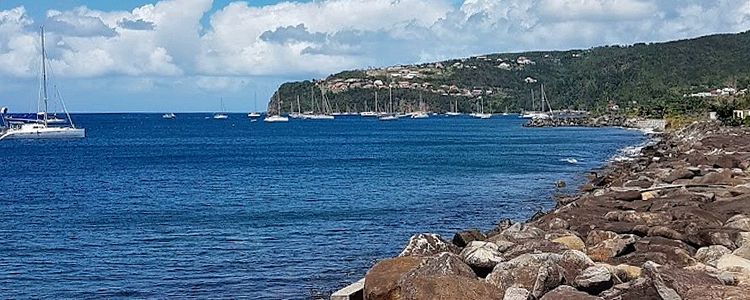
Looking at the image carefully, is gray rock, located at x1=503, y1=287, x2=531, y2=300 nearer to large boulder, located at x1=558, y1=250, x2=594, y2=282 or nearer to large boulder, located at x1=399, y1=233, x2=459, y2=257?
large boulder, located at x1=558, y1=250, x2=594, y2=282

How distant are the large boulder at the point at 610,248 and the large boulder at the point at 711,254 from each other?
1106 millimetres

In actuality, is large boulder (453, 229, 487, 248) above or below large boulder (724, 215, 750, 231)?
below

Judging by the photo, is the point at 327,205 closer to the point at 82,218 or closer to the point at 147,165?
the point at 82,218

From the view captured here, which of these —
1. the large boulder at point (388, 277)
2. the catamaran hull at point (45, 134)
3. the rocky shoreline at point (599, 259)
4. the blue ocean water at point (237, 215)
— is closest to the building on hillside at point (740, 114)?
the blue ocean water at point (237, 215)

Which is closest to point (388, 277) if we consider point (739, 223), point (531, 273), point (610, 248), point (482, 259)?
point (482, 259)

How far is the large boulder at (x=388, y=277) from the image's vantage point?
43.1 ft

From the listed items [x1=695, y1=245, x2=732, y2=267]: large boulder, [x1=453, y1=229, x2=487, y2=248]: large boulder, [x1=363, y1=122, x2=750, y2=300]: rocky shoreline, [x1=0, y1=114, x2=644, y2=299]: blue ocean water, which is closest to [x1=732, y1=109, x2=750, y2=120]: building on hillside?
[x1=0, y1=114, x2=644, y2=299]: blue ocean water

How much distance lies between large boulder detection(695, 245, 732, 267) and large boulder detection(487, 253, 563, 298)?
2.87 metres

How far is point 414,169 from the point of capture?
61.9 m

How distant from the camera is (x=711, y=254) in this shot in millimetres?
14625

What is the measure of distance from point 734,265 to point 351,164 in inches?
2222

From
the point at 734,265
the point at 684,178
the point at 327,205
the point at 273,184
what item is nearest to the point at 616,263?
the point at 734,265

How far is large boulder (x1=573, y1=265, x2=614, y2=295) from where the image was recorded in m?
12.0

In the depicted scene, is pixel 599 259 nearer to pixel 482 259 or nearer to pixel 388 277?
pixel 482 259
